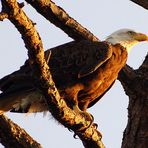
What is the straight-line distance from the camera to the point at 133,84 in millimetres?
5637

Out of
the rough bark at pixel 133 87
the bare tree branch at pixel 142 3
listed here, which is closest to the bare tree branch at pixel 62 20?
the rough bark at pixel 133 87

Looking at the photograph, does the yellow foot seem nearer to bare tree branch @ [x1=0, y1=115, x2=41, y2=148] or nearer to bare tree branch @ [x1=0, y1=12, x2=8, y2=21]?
bare tree branch @ [x1=0, y1=115, x2=41, y2=148]

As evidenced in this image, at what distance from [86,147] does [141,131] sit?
2.25 ft

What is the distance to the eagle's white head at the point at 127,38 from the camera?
6.84 m

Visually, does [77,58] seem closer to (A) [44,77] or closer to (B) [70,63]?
(B) [70,63]

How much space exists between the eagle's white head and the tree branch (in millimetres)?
1786

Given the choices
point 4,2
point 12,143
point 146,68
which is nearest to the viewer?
point 4,2

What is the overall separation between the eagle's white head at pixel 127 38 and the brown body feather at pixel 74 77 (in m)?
0.47

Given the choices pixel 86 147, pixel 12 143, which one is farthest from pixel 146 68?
pixel 12 143

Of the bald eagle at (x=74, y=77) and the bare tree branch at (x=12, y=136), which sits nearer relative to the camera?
the bare tree branch at (x=12, y=136)

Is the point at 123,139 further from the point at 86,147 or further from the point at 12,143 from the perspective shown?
the point at 12,143

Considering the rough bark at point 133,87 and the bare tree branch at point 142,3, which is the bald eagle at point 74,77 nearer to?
the rough bark at point 133,87

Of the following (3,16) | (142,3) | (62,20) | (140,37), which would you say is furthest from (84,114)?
(3,16)

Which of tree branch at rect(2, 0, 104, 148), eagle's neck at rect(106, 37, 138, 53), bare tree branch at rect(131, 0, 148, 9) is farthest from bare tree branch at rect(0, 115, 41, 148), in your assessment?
eagle's neck at rect(106, 37, 138, 53)
